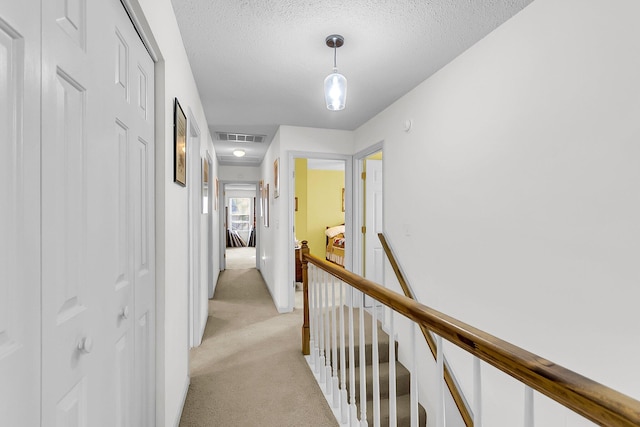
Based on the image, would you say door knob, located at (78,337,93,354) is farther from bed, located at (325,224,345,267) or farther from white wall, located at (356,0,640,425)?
bed, located at (325,224,345,267)

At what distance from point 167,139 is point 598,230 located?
2.06 meters

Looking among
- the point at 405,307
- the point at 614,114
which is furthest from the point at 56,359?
the point at 614,114

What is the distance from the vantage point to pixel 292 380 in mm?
2318

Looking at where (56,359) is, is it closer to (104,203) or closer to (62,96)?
(104,203)

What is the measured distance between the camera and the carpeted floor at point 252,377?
6.29 feet

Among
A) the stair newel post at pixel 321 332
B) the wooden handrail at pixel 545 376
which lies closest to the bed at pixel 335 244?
the stair newel post at pixel 321 332

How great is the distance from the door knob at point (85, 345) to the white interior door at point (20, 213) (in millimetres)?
166

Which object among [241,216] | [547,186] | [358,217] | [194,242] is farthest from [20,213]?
[241,216]

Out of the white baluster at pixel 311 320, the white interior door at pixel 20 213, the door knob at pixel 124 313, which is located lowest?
the white baluster at pixel 311 320

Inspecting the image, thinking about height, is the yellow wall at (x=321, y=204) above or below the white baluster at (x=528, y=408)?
above

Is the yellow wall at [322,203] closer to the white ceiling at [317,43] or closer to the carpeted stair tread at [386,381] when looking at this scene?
the white ceiling at [317,43]

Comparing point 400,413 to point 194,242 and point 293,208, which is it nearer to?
point 194,242

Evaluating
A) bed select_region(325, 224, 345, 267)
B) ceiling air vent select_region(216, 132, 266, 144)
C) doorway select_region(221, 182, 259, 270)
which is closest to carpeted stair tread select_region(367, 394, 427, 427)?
bed select_region(325, 224, 345, 267)

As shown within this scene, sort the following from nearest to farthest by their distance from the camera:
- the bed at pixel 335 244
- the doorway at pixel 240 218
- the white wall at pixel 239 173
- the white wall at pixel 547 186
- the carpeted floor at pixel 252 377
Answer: the white wall at pixel 547 186
the carpeted floor at pixel 252 377
the bed at pixel 335 244
the white wall at pixel 239 173
the doorway at pixel 240 218
